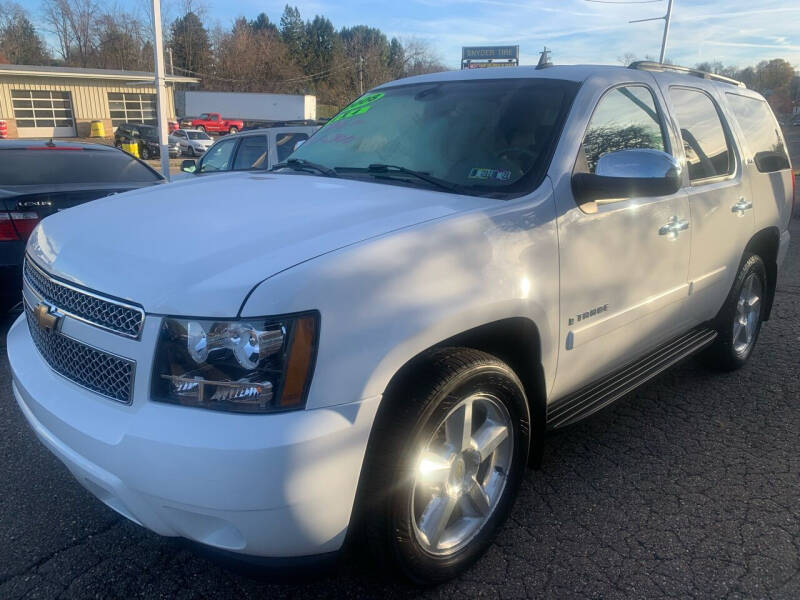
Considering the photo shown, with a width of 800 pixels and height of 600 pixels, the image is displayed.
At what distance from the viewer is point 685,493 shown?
9.80 feet

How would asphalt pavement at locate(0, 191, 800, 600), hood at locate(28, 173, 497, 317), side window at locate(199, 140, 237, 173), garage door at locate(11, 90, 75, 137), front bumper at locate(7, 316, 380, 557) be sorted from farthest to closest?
garage door at locate(11, 90, 75, 137) → side window at locate(199, 140, 237, 173) → asphalt pavement at locate(0, 191, 800, 600) → hood at locate(28, 173, 497, 317) → front bumper at locate(7, 316, 380, 557)

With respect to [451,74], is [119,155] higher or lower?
lower

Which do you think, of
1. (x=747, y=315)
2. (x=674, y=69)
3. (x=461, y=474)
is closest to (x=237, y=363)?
(x=461, y=474)

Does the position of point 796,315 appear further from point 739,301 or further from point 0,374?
point 0,374

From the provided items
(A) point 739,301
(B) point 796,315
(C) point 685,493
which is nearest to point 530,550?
(C) point 685,493

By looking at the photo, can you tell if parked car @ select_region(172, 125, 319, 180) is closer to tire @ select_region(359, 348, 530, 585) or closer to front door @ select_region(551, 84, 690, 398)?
front door @ select_region(551, 84, 690, 398)

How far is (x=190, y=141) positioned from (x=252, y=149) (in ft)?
87.5

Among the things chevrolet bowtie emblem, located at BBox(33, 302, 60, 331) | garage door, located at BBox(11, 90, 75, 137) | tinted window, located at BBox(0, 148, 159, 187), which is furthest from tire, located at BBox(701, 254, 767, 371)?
garage door, located at BBox(11, 90, 75, 137)

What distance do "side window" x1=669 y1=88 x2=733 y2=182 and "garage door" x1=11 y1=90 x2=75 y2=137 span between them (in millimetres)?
40546

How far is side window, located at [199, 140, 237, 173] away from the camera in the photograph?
9.16 metres

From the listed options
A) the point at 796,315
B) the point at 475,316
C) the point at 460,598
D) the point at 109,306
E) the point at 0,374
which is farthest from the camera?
the point at 796,315

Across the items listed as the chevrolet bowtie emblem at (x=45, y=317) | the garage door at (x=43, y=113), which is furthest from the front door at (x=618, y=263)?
the garage door at (x=43, y=113)

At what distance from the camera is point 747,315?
179 inches

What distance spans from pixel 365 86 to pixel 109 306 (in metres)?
78.6
